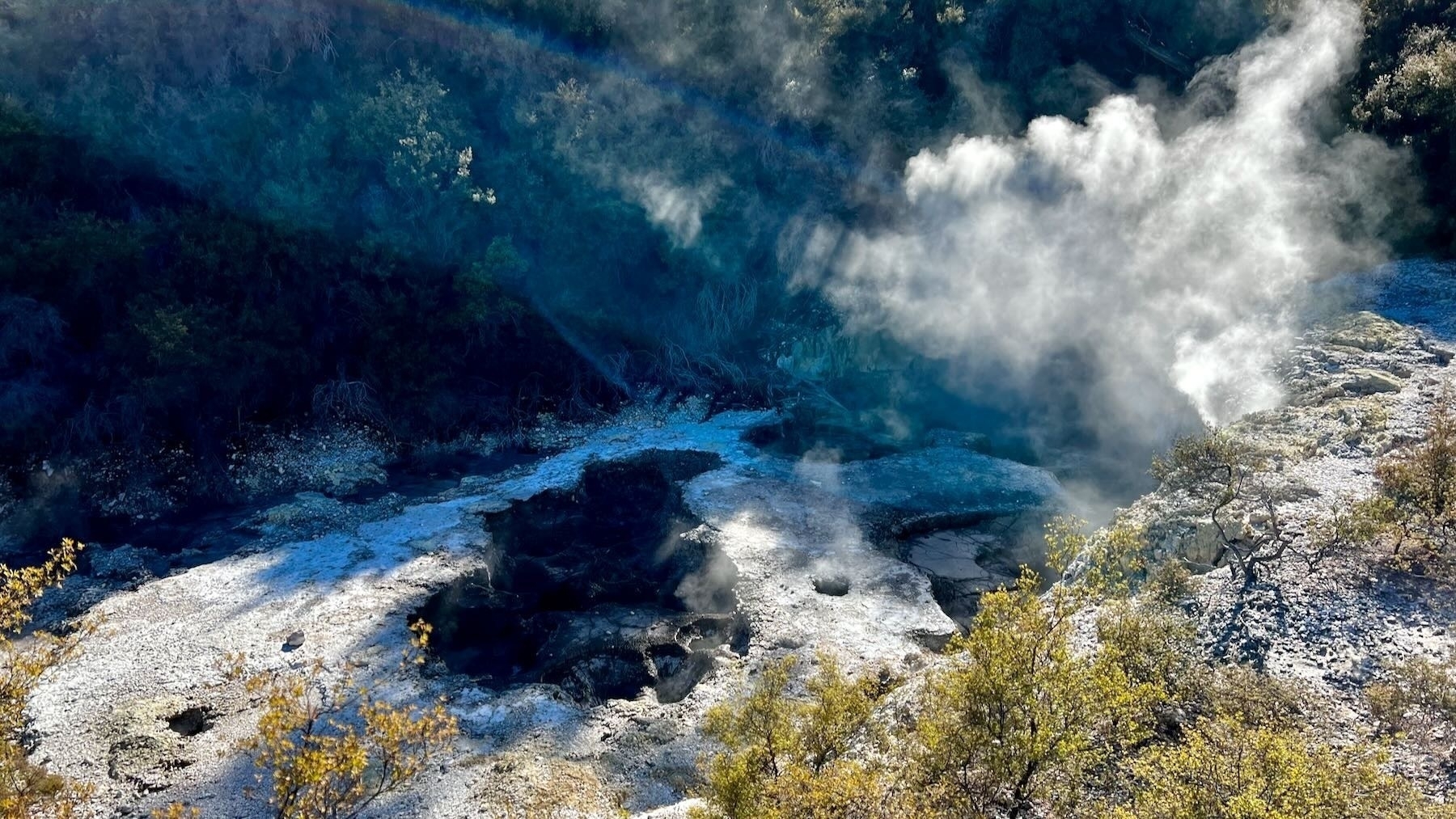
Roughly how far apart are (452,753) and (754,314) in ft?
66.4

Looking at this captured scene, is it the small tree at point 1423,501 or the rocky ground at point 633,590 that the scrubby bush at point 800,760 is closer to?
the rocky ground at point 633,590

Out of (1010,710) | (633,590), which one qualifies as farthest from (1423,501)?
(633,590)

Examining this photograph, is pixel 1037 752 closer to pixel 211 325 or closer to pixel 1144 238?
pixel 1144 238

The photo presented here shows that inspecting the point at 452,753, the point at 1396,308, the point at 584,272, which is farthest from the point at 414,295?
the point at 1396,308

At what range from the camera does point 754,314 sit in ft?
99.7

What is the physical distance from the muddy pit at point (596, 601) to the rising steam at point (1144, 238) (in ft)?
37.8

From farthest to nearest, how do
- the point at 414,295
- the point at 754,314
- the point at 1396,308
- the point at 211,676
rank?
the point at 754,314 < the point at 414,295 < the point at 1396,308 < the point at 211,676

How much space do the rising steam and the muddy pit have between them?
1152cm

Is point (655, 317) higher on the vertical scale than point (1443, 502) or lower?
lower

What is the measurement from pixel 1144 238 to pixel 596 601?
18.8 meters

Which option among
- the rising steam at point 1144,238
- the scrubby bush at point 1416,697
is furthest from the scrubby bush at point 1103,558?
the rising steam at point 1144,238

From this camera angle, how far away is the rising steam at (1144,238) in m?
23.0

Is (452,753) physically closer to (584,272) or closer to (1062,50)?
(584,272)

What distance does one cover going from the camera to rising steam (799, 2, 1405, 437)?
75.4 ft
